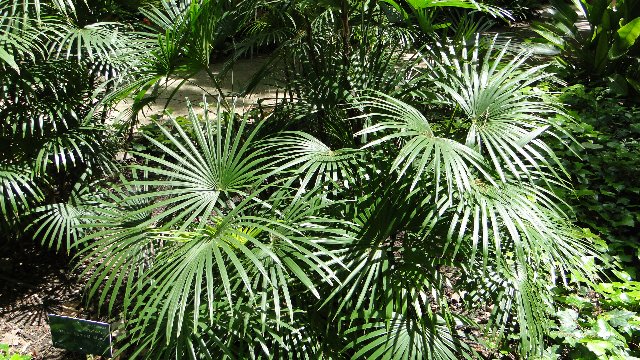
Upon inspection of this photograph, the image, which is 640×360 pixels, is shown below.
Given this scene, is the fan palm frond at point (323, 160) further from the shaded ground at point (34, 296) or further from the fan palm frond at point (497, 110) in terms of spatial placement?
the shaded ground at point (34, 296)

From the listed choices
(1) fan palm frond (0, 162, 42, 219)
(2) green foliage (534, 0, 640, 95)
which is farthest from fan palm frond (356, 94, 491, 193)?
(2) green foliage (534, 0, 640, 95)

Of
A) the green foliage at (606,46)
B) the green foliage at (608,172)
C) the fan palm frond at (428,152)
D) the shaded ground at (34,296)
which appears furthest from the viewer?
the green foliage at (606,46)

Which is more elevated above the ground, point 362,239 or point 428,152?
point 428,152

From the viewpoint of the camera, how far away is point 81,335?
85.3 inches

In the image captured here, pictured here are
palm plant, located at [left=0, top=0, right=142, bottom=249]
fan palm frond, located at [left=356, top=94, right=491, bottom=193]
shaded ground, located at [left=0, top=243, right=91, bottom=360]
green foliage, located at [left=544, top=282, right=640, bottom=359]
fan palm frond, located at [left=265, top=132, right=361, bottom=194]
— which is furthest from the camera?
shaded ground, located at [left=0, top=243, right=91, bottom=360]

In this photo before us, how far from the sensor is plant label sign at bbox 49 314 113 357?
2123 millimetres

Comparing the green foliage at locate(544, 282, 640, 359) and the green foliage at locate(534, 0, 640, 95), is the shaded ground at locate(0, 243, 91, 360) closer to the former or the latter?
the green foliage at locate(544, 282, 640, 359)

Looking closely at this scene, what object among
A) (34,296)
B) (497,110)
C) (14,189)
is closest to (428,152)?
(497,110)

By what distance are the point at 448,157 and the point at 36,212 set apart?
2096 mm

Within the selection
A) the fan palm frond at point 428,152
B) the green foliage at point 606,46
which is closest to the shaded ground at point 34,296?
the fan palm frond at point 428,152

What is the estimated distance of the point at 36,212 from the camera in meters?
2.73

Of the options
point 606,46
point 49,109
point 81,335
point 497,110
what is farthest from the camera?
point 606,46

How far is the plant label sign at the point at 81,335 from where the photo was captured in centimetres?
212

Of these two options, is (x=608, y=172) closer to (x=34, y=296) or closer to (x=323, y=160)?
(x=323, y=160)
